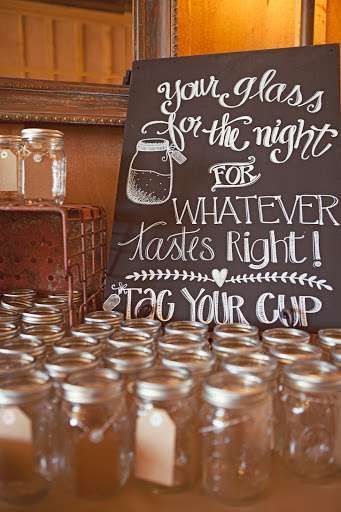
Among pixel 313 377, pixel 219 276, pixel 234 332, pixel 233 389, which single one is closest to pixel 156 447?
pixel 233 389

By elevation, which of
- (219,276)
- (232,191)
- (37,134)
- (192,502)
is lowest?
(192,502)

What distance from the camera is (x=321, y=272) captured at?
44.8 inches

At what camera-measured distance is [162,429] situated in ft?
2.09

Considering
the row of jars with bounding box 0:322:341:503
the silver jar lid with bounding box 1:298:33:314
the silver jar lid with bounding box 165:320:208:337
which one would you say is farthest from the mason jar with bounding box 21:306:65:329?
the row of jars with bounding box 0:322:341:503

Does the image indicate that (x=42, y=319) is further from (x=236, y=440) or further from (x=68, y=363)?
(x=236, y=440)

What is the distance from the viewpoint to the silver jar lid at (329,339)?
869 mm

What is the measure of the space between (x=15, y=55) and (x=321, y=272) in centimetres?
107

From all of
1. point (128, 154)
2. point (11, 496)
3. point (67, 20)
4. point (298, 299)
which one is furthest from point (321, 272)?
point (67, 20)

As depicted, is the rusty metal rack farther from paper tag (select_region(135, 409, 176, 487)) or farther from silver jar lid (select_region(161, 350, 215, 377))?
paper tag (select_region(135, 409, 176, 487))

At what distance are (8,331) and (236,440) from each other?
0.50 metres

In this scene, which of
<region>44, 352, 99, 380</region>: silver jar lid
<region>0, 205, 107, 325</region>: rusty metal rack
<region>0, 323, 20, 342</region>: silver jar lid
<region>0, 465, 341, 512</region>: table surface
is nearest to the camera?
<region>0, 465, 341, 512</region>: table surface

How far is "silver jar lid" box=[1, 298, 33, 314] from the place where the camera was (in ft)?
3.86

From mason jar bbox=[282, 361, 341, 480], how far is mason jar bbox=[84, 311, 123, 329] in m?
0.44

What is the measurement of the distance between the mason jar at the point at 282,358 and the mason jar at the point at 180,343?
120 mm
